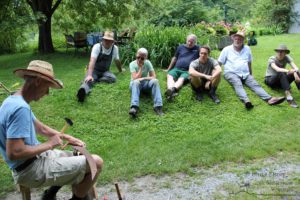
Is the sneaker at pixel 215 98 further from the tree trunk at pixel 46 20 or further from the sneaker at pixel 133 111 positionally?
the tree trunk at pixel 46 20

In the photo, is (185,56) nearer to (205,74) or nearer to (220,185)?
(205,74)

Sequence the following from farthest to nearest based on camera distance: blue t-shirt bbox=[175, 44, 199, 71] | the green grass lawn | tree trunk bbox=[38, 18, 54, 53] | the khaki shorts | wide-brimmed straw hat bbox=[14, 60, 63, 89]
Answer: tree trunk bbox=[38, 18, 54, 53], blue t-shirt bbox=[175, 44, 199, 71], the green grass lawn, the khaki shorts, wide-brimmed straw hat bbox=[14, 60, 63, 89]

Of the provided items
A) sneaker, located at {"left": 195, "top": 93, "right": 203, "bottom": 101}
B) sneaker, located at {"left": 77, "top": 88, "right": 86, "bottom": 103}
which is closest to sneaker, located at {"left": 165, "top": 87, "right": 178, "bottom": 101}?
sneaker, located at {"left": 195, "top": 93, "right": 203, "bottom": 101}

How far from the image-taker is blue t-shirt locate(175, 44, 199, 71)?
7.30 meters

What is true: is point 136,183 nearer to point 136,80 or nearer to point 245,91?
point 136,80

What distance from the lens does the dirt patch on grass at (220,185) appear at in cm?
382

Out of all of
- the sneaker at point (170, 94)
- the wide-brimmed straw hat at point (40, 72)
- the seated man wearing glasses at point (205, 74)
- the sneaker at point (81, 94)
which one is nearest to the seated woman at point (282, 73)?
the seated man wearing glasses at point (205, 74)

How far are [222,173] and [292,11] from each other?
809 inches

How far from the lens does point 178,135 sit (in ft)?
18.1

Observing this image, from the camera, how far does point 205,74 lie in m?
6.81

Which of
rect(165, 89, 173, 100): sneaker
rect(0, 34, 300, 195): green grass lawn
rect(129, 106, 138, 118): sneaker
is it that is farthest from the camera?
rect(165, 89, 173, 100): sneaker

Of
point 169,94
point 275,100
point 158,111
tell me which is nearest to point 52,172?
point 158,111

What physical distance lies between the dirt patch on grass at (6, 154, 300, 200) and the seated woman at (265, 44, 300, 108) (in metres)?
2.67

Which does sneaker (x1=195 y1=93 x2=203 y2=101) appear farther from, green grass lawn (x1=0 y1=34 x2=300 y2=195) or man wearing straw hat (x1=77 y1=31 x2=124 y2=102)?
man wearing straw hat (x1=77 y1=31 x2=124 y2=102)
